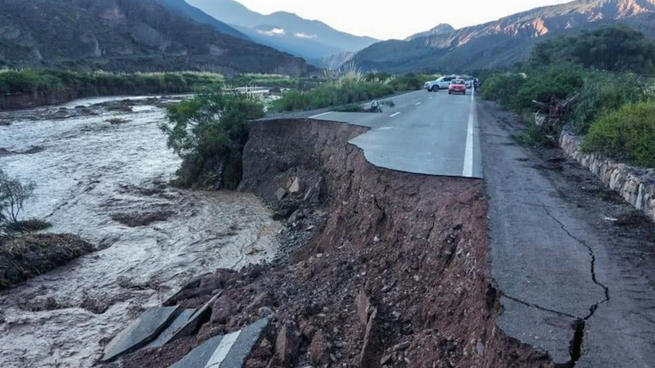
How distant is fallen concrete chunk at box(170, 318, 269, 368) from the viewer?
6273mm

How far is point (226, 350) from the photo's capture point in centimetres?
654

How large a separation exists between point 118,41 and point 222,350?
371 ft

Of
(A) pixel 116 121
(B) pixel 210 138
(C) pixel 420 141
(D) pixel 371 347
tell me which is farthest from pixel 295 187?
(A) pixel 116 121

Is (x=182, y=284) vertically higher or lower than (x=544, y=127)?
lower

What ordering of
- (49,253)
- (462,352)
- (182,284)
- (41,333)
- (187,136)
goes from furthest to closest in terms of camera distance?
(187,136) < (49,253) < (182,284) < (41,333) < (462,352)

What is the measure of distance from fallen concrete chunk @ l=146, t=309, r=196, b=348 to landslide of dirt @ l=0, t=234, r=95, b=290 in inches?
180

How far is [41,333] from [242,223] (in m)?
6.45

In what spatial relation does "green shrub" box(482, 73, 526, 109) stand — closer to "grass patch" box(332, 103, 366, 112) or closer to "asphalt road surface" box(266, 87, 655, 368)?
"grass patch" box(332, 103, 366, 112)

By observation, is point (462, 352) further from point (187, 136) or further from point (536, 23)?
point (536, 23)

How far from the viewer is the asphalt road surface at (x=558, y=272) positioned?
180 inches

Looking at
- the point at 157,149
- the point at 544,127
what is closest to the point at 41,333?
the point at 544,127

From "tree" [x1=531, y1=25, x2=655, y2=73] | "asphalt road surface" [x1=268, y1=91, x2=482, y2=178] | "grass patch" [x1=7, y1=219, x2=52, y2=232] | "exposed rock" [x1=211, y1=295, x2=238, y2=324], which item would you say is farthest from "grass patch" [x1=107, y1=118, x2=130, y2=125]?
"tree" [x1=531, y1=25, x2=655, y2=73]

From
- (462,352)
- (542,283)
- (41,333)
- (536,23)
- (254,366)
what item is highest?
(536,23)

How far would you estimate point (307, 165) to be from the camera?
16750 millimetres
